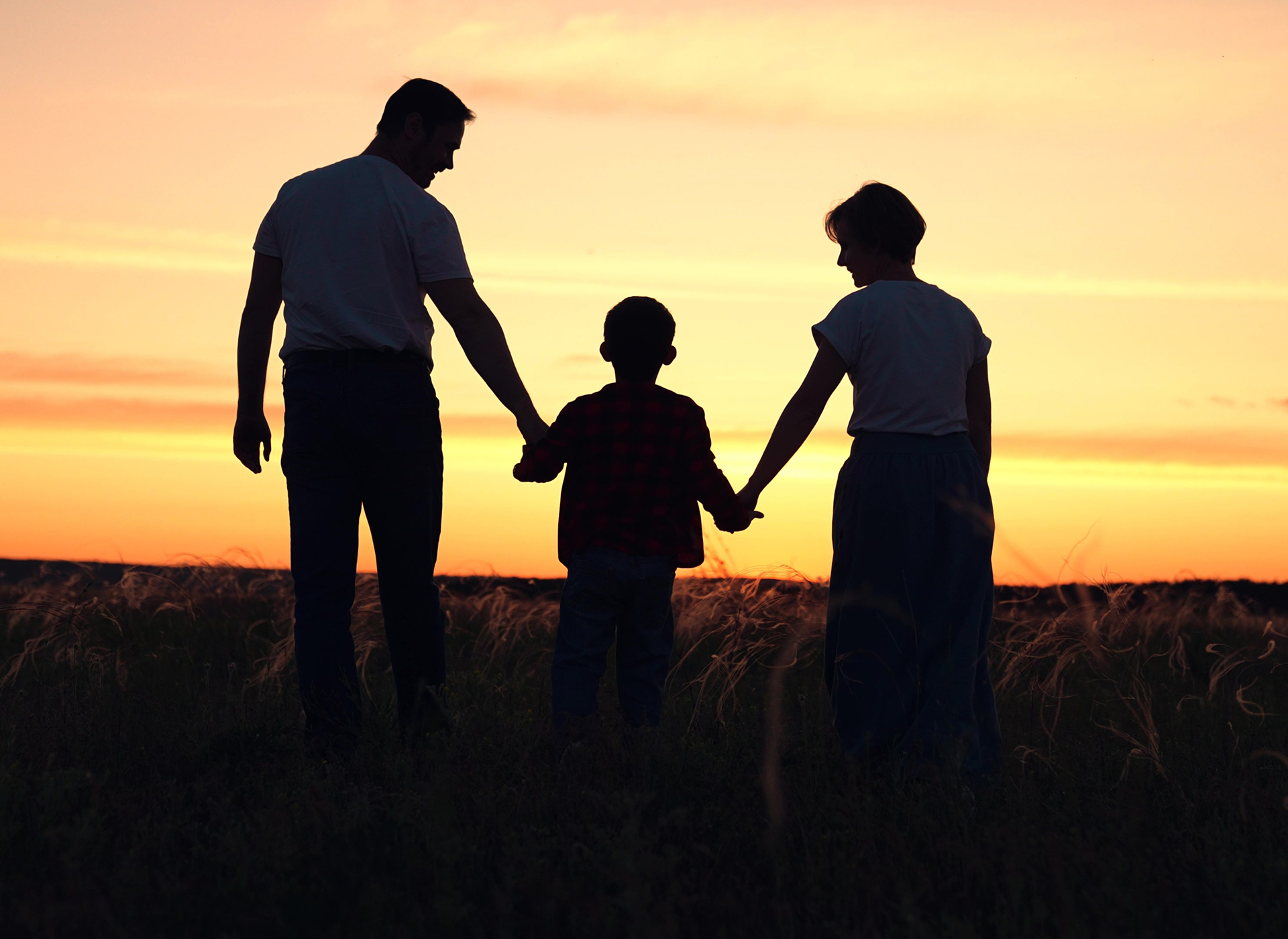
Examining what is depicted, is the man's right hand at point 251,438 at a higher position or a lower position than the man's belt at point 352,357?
Result: lower

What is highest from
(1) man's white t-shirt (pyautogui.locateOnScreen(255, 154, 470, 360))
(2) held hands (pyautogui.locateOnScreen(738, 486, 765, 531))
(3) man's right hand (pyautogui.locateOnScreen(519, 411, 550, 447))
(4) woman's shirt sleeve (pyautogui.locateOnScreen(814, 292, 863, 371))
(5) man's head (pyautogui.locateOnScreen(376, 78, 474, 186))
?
(5) man's head (pyautogui.locateOnScreen(376, 78, 474, 186))

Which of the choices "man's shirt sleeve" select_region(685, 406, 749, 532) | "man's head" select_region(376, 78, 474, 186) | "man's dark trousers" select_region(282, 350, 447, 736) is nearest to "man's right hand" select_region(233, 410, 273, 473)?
"man's dark trousers" select_region(282, 350, 447, 736)

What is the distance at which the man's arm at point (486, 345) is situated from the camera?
3.76m

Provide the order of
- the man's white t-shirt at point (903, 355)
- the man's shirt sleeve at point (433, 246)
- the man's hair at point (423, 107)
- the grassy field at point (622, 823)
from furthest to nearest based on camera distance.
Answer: the man's hair at point (423, 107)
the man's shirt sleeve at point (433, 246)
the man's white t-shirt at point (903, 355)
the grassy field at point (622, 823)

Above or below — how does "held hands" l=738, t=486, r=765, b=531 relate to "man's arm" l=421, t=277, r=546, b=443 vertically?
below

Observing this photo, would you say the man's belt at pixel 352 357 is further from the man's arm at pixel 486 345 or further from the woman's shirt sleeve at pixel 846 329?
the woman's shirt sleeve at pixel 846 329

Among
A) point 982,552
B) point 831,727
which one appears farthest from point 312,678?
point 982,552

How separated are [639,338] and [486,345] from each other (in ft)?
1.65

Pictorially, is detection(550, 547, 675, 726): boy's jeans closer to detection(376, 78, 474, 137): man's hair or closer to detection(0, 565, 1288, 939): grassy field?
detection(0, 565, 1288, 939): grassy field

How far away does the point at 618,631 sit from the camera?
3914 millimetres

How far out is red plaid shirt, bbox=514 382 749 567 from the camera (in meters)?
3.73

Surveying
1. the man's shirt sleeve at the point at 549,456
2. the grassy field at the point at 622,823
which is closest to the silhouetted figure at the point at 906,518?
the grassy field at the point at 622,823

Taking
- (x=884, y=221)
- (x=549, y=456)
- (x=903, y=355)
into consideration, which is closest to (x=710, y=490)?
(x=549, y=456)

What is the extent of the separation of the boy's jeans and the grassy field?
187 mm
